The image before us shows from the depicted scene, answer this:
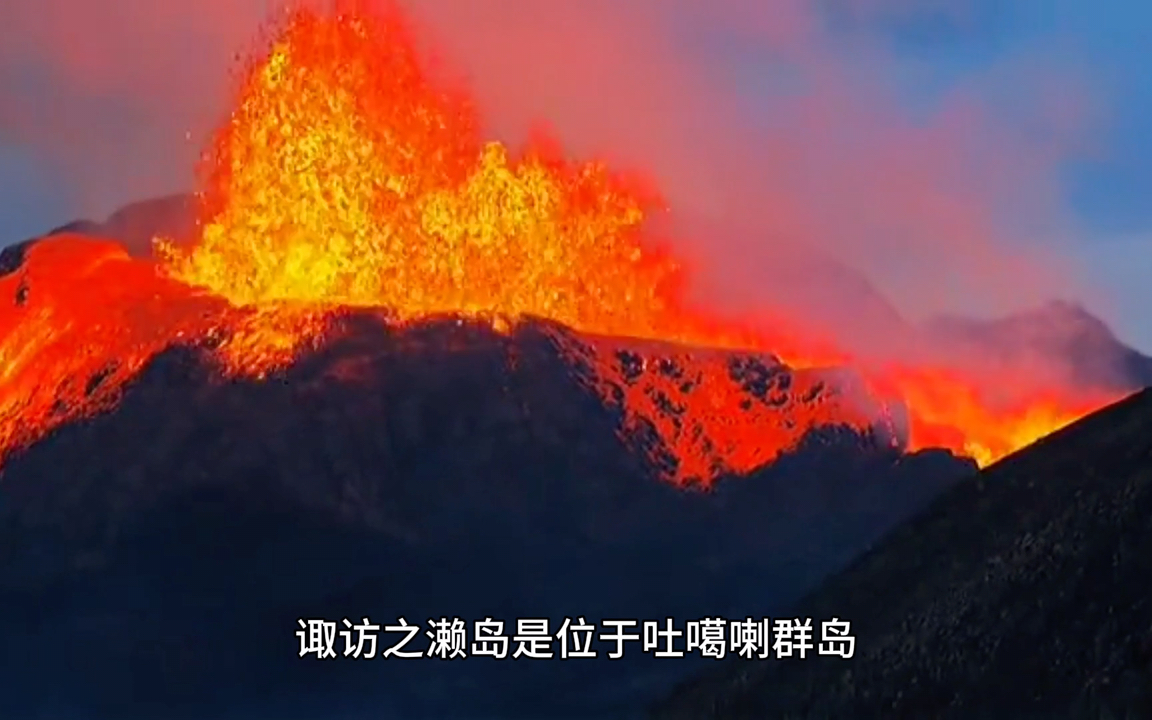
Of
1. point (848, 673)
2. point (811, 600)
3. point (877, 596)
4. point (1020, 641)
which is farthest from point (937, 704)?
point (811, 600)

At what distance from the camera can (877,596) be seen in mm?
117688

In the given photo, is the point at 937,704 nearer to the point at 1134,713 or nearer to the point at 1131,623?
the point at 1131,623

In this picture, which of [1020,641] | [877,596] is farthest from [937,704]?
[877,596]

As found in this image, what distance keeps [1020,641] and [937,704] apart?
488cm

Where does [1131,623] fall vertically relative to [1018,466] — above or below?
below

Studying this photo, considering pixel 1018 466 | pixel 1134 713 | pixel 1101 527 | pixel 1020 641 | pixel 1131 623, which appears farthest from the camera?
pixel 1018 466

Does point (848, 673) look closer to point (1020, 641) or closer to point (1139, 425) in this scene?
point (1020, 641)

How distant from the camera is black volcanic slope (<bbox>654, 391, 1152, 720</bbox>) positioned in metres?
82.9

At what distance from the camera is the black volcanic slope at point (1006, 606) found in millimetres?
82938

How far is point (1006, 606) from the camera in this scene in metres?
95.6

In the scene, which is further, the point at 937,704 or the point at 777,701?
the point at 777,701

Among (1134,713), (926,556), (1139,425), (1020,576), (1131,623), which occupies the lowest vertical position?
(1134,713)

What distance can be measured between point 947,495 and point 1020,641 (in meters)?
38.5

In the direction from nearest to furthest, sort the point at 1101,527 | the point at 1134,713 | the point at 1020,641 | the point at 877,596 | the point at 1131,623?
the point at 1134,713, the point at 1131,623, the point at 1020,641, the point at 1101,527, the point at 877,596
